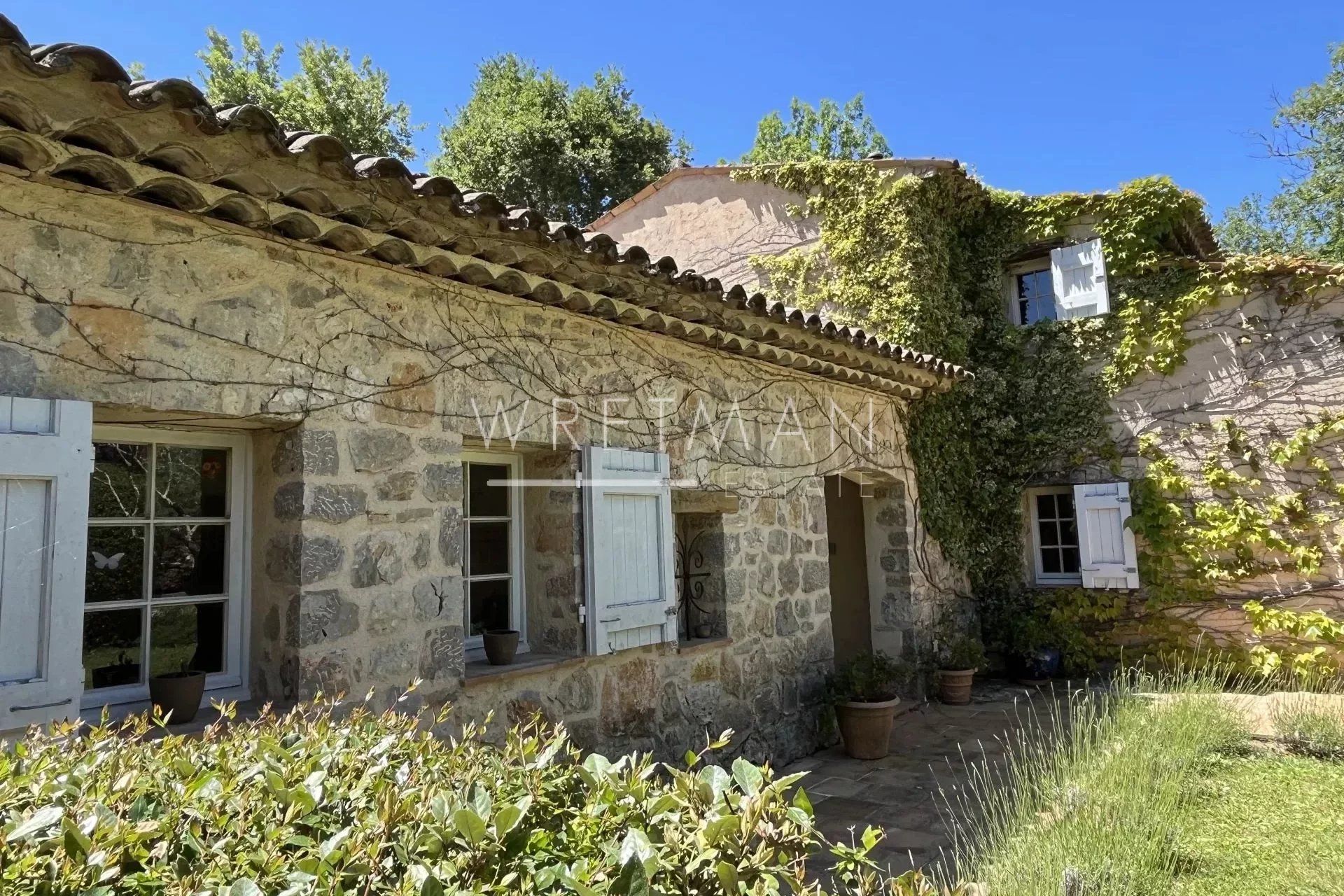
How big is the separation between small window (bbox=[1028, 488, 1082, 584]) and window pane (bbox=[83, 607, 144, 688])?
7961 mm

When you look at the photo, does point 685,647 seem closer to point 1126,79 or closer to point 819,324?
point 819,324

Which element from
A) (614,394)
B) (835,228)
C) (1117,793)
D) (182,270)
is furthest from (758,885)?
(835,228)

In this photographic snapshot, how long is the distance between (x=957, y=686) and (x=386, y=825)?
6677 millimetres

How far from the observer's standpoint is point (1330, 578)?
23.8ft

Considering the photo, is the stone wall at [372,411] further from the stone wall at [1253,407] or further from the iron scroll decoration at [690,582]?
the stone wall at [1253,407]

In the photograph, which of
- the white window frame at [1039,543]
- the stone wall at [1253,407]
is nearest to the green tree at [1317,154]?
the stone wall at [1253,407]

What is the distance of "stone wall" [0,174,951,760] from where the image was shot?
108 inches

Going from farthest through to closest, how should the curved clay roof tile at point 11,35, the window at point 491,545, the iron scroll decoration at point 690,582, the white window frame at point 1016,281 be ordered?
the white window frame at point 1016,281 → the iron scroll decoration at point 690,582 → the window at point 491,545 → the curved clay roof tile at point 11,35

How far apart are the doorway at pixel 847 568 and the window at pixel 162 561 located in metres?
5.75

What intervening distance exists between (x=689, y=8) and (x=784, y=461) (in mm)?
6096

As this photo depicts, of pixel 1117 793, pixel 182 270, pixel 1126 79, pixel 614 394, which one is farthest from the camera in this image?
pixel 1126 79

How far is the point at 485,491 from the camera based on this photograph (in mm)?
4402

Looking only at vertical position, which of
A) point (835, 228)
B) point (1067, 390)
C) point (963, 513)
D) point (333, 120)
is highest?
point (333, 120)

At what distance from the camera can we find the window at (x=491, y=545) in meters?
4.28
